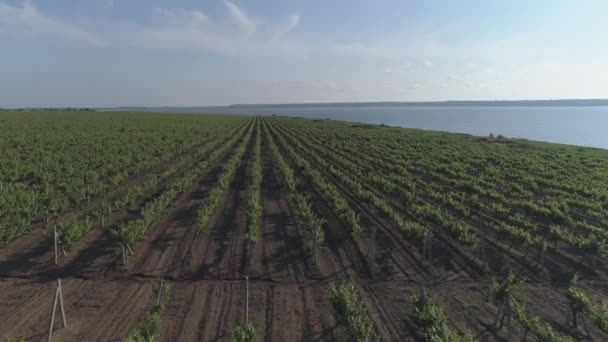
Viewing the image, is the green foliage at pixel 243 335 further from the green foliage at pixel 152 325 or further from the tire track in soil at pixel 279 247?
the tire track in soil at pixel 279 247

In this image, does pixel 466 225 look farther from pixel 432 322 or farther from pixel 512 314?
pixel 432 322

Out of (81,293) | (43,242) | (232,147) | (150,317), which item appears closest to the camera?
(150,317)

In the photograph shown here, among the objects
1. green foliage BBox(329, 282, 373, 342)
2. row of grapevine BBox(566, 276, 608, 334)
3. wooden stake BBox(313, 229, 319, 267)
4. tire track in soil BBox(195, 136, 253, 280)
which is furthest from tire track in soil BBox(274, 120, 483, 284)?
tire track in soil BBox(195, 136, 253, 280)

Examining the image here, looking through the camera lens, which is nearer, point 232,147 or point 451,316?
point 451,316

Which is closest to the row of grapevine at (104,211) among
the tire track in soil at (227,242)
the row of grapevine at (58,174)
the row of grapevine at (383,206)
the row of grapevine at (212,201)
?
the row of grapevine at (58,174)

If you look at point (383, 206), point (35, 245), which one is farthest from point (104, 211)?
point (383, 206)

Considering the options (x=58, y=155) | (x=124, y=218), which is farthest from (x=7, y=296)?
(x=58, y=155)

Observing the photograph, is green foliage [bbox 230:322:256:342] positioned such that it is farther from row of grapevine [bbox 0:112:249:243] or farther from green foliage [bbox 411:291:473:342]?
row of grapevine [bbox 0:112:249:243]

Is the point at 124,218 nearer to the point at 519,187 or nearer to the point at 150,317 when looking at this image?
the point at 150,317
